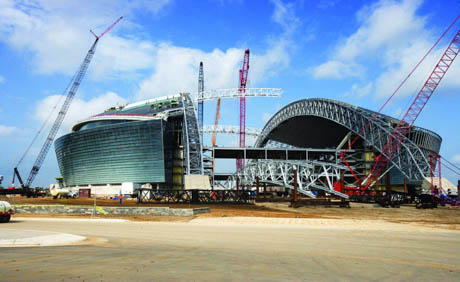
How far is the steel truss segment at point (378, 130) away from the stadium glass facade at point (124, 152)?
52.2 metres

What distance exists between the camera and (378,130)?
110375 millimetres

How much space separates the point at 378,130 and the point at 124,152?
305 feet

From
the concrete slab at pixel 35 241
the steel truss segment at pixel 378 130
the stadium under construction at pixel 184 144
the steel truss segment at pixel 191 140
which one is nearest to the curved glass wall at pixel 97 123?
the stadium under construction at pixel 184 144

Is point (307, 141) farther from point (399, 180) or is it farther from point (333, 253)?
point (333, 253)

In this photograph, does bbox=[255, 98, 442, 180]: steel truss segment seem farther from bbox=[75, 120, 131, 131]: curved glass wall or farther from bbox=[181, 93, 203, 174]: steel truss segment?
bbox=[75, 120, 131, 131]: curved glass wall

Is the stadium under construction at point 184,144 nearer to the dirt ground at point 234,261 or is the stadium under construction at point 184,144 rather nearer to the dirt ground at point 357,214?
the dirt ground at point 357,214

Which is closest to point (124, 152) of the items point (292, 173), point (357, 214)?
point (292, 173)

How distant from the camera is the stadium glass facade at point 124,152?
137125 mm

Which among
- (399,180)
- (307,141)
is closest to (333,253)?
(399,180)

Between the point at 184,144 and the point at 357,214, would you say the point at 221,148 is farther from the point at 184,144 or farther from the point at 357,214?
the point at 357,214

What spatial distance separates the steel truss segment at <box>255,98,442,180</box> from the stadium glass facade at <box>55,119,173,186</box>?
5224 cm

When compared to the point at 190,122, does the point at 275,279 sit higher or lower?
lower

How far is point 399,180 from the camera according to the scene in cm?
11381

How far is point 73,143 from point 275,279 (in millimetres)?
158051
